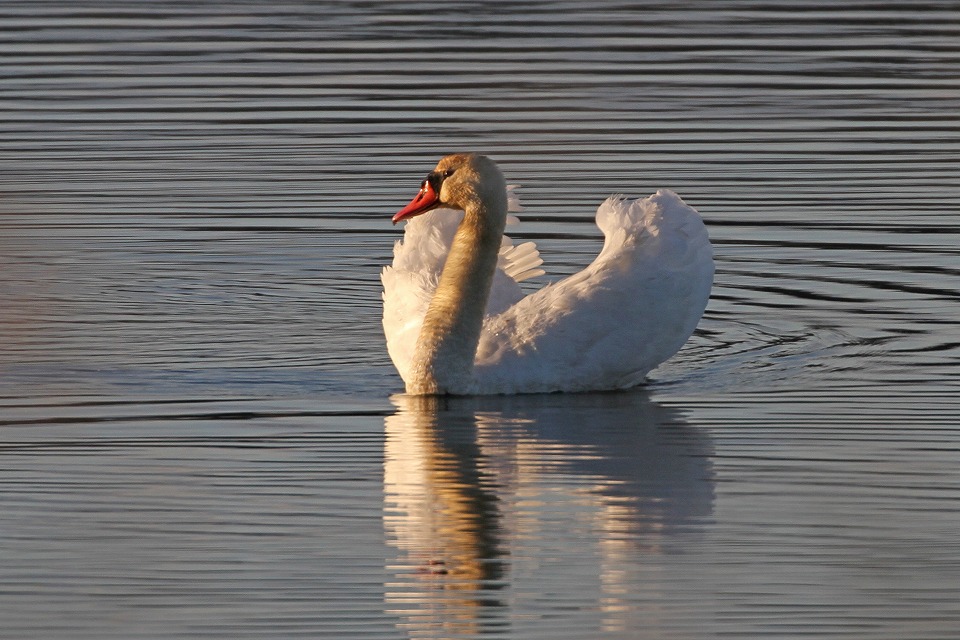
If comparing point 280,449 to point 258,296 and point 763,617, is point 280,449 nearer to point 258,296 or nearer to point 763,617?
point 763,617

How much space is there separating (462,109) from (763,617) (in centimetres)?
1385

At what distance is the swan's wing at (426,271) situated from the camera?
37.3 ft

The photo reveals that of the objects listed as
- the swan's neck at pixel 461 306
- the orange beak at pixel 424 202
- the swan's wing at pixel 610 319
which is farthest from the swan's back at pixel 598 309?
the orange beak at pixel 424 202

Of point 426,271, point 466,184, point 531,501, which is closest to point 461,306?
point 466,184

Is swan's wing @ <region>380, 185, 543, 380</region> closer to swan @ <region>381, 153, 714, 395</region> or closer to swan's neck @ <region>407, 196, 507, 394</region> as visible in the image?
swan @ <region>381, 153, 714, 395</region>

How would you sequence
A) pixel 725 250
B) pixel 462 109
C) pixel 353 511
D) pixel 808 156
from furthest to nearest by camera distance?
pixel 462 109 → pixel 808 156 → pixel 725 250 → pixel 353 511

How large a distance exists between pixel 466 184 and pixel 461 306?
63 cm

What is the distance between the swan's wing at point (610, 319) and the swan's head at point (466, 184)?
0.53 meters

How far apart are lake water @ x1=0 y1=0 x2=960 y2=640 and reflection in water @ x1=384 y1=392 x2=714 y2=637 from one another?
0.8 inches

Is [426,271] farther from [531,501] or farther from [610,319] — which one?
[531,501]

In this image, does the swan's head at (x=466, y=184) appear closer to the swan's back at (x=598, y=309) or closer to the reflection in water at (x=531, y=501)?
the swan's back at (x=598, y=309)

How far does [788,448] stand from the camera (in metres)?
9.42

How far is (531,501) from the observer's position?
8539 mm

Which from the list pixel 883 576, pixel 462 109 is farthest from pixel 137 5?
pixel 883 576
